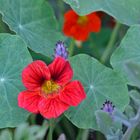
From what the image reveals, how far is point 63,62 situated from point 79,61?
0.16 m

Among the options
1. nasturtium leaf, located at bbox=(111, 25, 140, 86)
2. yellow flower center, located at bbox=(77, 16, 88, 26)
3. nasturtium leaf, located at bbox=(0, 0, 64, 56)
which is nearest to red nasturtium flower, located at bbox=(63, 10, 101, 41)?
yellow flower center, located at bbox=(77, 16, 88, 26)

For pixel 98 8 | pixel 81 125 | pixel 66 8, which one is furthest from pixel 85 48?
pixel 81 125

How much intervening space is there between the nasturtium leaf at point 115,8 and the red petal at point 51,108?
316 millimetres

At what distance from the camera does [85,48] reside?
1.96m

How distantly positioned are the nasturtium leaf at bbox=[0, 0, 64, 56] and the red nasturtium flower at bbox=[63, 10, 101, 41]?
0.18m

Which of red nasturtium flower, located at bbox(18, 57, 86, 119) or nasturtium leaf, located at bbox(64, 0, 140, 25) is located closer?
red nasturtium flower, located at bbox(18, 57, 86, 119)

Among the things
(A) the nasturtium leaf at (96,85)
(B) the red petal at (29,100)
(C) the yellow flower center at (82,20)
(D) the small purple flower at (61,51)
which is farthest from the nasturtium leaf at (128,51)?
(C) the yellow flower center at (82,20)

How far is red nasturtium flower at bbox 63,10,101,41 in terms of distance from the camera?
5.75 ft

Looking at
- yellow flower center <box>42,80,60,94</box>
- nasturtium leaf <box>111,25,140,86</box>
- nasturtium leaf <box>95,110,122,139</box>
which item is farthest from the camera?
nasturtium leaf <box>111,25,140,86</box>

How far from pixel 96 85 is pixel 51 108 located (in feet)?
0.69

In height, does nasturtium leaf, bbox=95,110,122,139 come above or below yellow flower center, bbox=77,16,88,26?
above

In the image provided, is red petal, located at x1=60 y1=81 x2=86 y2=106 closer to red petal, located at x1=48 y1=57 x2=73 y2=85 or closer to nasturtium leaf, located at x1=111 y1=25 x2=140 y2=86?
red petal, located at x1=48 y1=57 x2=73 y2=85

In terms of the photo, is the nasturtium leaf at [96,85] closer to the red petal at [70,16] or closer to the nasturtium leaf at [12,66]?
the nasturtium leaf at [12,66]

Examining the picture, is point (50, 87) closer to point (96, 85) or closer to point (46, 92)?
point (46, 92)
